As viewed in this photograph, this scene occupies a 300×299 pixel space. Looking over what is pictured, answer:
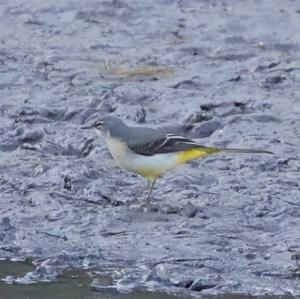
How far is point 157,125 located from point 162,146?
2039 millimetres

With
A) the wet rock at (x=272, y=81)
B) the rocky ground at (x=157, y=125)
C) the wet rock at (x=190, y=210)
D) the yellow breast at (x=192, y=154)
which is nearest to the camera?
the rocky ground at (x=157, y=125)

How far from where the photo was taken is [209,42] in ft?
46.7

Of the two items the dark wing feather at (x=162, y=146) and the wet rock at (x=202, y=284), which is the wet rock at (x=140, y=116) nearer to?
the dark wing feather at (x=162, y=146)

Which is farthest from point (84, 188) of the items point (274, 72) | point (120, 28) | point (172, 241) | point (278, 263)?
point (120, 28)

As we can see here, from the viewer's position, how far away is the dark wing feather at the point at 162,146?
1010 cm

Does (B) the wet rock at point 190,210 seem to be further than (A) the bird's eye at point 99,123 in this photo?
No

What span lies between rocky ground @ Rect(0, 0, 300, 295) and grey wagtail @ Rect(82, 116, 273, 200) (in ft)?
1.01

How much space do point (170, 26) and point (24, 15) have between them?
5.08 ft

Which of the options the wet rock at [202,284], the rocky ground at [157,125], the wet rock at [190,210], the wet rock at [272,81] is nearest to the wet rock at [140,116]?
the rocky ground at [157,125]

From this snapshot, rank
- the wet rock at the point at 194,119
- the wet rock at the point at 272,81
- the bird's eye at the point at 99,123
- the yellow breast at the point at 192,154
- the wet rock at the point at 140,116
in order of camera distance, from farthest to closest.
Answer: the wet rock at the point at 272,81 → the wet rock at the point at 140,116 → the wet rock at the point at 194,119 → the bird's eye at the point at 99,123 → the yellow breast at the point at 192,154

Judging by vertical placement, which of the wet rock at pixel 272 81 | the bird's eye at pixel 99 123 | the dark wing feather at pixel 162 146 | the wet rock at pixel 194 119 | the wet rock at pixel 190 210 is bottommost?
the wet rock at pixel 190 210

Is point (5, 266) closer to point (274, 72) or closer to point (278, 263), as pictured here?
point (278, 263)

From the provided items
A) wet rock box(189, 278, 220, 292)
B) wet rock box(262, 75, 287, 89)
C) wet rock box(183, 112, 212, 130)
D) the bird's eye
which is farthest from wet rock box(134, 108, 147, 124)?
wet rock box(189, 278, 220, 292)

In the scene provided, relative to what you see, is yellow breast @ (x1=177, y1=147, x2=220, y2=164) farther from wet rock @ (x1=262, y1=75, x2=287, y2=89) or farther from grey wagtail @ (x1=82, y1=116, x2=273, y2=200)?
wet rock @ (x1=262, y1=75, x2=287, y2=89)
